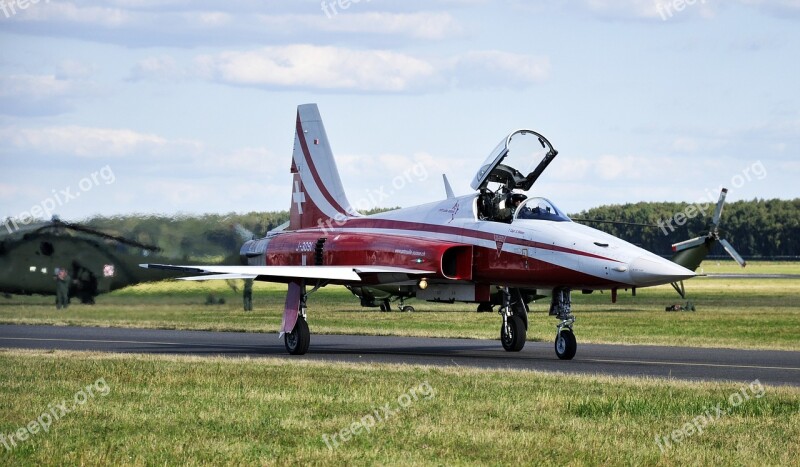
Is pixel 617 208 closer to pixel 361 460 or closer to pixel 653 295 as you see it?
pixel 653 295

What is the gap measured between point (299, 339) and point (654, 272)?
7297 millimetres

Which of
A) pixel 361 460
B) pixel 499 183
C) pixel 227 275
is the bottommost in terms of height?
pixel 361 460

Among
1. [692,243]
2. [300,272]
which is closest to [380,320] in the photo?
[692,243]

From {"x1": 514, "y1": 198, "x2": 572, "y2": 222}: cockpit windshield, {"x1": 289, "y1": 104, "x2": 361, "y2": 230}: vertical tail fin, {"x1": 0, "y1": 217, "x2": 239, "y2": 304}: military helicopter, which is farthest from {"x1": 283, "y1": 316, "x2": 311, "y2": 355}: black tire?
{"x1": 0, "y1": 217, "x2": 239, "y2": 304}: military helicopter

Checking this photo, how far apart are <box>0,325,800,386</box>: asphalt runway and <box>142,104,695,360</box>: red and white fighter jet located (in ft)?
3.43

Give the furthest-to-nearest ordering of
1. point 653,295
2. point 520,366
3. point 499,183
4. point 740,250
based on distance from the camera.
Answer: point 740,250, point 653,295, point 499,183, point 520,366

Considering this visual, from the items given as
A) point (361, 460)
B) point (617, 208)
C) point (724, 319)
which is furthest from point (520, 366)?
point (617, 208)

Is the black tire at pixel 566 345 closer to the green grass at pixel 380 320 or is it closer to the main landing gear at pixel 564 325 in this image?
the main landing gear at pixel 564 325

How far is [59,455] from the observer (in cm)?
927

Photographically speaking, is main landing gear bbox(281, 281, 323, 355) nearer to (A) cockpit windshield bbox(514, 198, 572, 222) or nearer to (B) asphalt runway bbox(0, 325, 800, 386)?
(B) asphalt runway bbox(0, 325, 800, 386)

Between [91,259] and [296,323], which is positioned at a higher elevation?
[91,259]

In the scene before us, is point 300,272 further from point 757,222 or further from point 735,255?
point 757,222

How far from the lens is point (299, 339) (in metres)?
22.1

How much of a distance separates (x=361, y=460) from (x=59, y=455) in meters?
2.44
